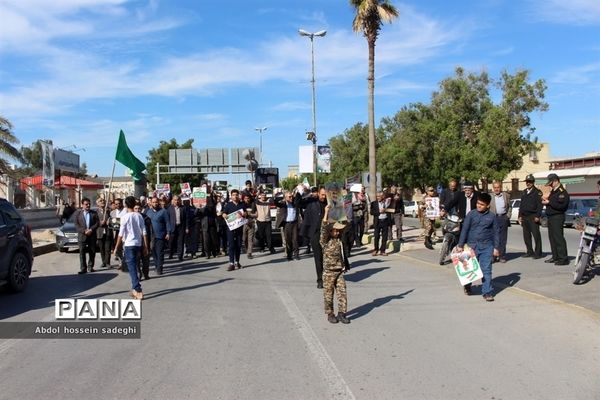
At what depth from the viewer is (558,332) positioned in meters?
6.66

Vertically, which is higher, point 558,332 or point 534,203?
point 534,203

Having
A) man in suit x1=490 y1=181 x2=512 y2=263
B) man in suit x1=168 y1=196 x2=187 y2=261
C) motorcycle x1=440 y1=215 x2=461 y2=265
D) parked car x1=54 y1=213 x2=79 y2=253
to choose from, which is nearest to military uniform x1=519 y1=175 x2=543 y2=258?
man in suit x1=490 y1=181 x2=512 y2=263

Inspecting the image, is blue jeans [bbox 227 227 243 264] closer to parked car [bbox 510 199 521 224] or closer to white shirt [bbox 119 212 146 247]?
white shirt [bbox 119 212 146 247]

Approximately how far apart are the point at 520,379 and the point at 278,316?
3568 millimetres

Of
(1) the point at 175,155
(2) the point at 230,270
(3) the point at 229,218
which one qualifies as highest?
(1) the point at 175,155

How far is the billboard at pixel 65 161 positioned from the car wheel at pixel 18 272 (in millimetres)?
24316

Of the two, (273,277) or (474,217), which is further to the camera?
(273,277)

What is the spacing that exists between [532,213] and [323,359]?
8.29 metres

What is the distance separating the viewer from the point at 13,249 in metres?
10.1

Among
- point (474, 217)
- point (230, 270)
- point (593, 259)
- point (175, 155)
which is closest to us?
point (474, 217)

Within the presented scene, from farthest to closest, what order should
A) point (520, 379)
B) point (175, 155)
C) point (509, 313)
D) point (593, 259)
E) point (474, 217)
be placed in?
1. point (175, 155)
2. point (593, 259)
3. point (474, 217)
4. point (509, 313)
5. point (520, 379)

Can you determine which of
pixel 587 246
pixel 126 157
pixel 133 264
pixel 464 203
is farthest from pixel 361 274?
pixel 126 157

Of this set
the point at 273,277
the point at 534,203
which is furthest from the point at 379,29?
the point at 273,277

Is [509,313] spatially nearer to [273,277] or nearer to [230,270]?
[273,277]
